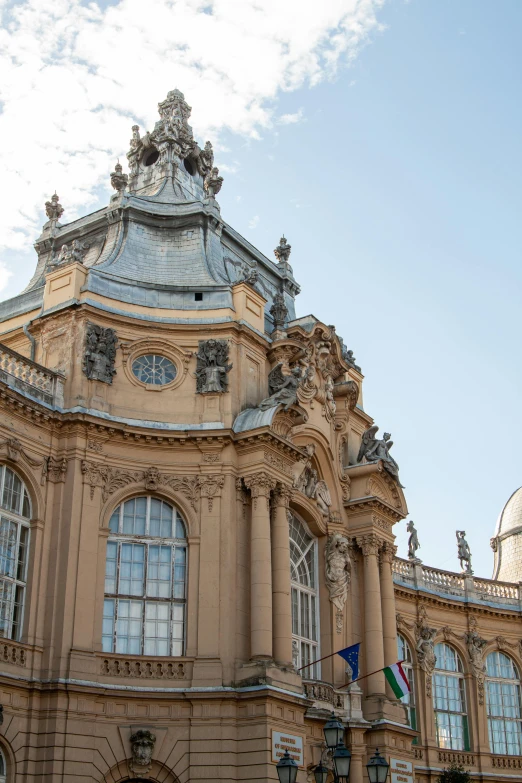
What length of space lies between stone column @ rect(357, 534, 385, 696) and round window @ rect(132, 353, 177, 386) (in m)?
8.67

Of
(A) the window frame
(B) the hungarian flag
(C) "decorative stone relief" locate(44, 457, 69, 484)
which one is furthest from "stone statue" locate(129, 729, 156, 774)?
(A) the window frame

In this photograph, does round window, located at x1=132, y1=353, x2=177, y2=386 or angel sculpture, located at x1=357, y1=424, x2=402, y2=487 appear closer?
round window, located at x1=132, y1=353, x2=177, y2=386

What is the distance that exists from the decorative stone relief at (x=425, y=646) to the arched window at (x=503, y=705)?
3.06 m

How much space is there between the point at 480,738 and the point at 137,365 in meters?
20.8

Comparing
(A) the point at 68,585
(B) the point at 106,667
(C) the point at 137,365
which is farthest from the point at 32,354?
(B) the point at 106,667

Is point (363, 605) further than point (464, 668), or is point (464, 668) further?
point (464, 668)

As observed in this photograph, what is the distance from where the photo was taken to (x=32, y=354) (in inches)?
1195

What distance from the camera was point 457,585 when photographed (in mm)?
42688

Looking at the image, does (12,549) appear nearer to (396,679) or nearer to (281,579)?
(281,579)

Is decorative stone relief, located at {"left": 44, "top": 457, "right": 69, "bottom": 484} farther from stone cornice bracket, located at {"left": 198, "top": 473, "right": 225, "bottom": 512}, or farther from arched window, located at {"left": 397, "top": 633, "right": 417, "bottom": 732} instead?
arched window, located at {"left": 397, "top": 633, "right": 417, "bottom": 732}

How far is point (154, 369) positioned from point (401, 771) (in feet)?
46.8

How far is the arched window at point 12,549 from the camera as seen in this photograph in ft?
83.7

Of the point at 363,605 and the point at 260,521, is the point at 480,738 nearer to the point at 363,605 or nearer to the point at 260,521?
the point at 363,605

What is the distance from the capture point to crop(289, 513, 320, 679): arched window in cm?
3086
